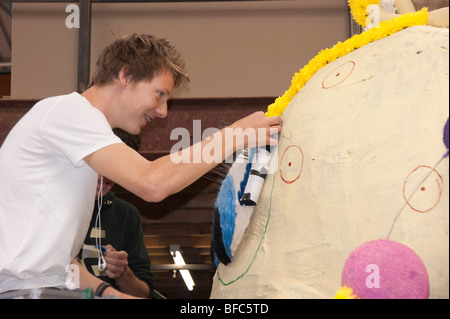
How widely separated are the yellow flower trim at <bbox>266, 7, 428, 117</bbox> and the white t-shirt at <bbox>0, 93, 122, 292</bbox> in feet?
1.71

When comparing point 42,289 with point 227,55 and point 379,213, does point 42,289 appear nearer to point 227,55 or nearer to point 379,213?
point 379,213

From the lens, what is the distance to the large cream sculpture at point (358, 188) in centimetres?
117

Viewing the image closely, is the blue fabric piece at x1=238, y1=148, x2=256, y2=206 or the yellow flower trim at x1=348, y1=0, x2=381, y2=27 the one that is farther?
the yellow flower trim at x1=348, y1=0, x2=381, y2=27

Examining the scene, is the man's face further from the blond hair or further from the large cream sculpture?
the large cream sculpture

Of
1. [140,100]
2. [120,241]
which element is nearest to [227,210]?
[140,100]

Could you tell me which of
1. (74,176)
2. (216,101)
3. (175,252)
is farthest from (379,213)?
(175,252)

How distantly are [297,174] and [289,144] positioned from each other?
0.30ft

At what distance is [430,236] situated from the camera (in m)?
1.16

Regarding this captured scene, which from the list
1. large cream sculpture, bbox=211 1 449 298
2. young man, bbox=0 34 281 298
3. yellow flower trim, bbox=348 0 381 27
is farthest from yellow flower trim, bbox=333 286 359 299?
yellow flower trim, bbox=348 0 381 27

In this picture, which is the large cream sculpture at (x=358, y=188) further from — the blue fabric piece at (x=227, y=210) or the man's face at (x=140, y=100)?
the man's face at (x=140, y=100)

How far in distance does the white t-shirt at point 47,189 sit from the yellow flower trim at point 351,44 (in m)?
0.52

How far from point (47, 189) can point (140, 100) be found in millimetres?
345

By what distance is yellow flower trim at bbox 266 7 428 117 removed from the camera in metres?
1.47
